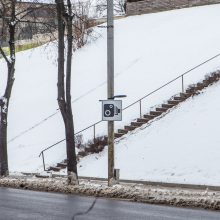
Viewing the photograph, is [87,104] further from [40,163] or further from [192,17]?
[192,17]

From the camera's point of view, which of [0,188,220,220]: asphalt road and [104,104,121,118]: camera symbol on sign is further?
[104,104,121,118]: camera symbol on sign

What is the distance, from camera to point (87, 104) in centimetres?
3903

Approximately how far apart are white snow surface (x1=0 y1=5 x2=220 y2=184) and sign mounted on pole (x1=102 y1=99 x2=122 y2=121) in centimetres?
449

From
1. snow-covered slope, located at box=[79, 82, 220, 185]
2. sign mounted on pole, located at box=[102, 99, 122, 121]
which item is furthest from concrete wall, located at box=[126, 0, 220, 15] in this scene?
sign mounted on pole, located at box=[102, 99, 122, 121]

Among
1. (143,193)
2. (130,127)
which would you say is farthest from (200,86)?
(143,193)

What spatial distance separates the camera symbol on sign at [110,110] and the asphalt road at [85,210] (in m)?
3.97

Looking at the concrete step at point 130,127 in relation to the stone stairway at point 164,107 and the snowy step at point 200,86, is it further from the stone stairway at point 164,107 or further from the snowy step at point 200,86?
the snowy step at point 200,86

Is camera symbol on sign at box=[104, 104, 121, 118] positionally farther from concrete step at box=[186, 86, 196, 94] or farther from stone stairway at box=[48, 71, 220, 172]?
concrete step at box=[186, 86, 196, 94]

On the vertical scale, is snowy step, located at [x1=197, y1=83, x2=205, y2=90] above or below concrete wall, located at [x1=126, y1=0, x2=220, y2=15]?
below

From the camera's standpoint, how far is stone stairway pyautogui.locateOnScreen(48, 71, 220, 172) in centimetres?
3164

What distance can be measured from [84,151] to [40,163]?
306 centimetres

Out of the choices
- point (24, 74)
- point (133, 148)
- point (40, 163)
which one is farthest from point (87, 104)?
point (24, 74)

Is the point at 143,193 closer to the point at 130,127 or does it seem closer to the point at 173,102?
the point at 130,127

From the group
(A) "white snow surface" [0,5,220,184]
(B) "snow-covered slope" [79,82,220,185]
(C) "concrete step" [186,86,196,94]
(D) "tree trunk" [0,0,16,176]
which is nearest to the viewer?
(B) "snow-covered slope" [79,82,220,185]
